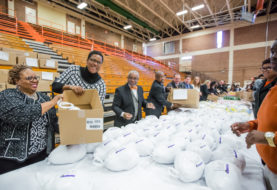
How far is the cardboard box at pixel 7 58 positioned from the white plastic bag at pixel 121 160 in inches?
112

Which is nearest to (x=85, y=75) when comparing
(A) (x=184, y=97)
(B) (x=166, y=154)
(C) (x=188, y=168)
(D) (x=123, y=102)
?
(D) (x=123, y=102)

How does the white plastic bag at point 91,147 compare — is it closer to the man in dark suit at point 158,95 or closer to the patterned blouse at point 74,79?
the patterned blouse at point 74,79

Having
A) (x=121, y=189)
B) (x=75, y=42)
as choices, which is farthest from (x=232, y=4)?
(x=121, y=189)

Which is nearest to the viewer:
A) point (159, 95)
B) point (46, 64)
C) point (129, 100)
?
point (129, 100)

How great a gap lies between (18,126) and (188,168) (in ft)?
3.27

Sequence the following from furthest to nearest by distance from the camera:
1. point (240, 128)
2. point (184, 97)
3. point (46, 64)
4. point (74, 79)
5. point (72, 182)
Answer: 1. point (46, 64)
2. point (184, 97)
3. point (74, 79)
4. point (240, 128)
5. point (72, 182)

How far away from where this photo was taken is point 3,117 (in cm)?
77

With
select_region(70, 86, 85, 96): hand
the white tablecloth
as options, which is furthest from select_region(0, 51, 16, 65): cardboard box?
the white tablecloth

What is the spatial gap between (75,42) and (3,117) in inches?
369

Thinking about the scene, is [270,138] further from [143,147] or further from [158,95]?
[158,95]

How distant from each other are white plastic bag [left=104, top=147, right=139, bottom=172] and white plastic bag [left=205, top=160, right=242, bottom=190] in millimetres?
363

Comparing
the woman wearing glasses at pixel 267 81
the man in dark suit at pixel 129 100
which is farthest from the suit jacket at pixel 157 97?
the woman wearing glasses at pixel 267 81

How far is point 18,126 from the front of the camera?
0.85 m

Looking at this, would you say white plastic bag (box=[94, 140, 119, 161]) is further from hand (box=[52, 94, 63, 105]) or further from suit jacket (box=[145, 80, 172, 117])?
suit jacket (box=[145, 80, 172, 117])
